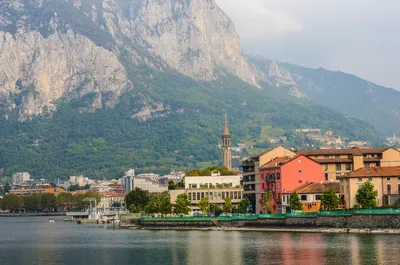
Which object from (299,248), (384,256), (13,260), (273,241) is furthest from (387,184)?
(13,260)

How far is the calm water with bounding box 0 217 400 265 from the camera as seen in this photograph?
297 ft

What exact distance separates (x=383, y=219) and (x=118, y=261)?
35.9 m

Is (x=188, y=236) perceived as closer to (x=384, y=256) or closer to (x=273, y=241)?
(x=273, y=241)

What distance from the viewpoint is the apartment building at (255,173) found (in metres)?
163

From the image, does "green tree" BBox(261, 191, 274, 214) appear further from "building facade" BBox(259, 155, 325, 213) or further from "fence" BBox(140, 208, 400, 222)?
"fence" BBox(140, 208, 400, 222)

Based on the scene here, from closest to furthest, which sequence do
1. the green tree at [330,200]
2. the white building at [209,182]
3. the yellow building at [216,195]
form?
the green tree at [330,200], the yellow building at [216,195], the white building at [209,182]

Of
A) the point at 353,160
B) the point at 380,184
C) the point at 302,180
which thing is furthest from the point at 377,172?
the point at 353,160

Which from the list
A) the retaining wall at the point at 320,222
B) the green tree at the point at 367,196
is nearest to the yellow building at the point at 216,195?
the retaining wall at the point at 320,222

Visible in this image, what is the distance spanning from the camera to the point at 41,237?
157 metres

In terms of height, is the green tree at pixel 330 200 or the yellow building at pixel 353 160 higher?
the yellow building at pixel 353 160

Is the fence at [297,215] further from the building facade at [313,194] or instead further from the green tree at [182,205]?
the building facade at [313,194]

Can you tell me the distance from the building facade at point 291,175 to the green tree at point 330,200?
1856cm

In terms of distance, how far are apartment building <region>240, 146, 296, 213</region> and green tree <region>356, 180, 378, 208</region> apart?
A: 38.3 meters

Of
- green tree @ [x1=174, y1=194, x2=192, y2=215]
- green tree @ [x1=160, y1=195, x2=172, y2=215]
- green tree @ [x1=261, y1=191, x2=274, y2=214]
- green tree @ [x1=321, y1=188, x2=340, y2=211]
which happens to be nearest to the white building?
green tree @ [x1=160, y1=195, x2=172, y2=215]
